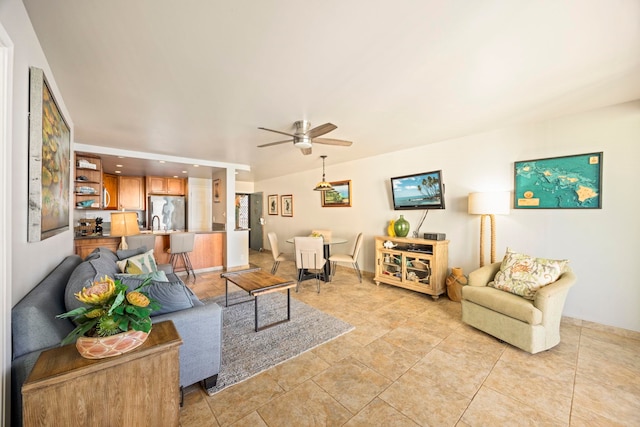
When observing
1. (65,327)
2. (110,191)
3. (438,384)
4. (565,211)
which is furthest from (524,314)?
(110,191)

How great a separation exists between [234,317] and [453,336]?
243 cm

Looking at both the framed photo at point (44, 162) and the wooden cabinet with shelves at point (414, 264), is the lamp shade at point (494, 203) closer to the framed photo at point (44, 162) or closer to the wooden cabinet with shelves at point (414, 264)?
the wooden cabinet with shelves at point (414, 264)

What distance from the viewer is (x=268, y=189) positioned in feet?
25.0

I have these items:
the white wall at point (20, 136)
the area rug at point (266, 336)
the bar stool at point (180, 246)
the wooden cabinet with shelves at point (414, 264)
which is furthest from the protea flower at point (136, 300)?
the bar stool at point (180, 246)

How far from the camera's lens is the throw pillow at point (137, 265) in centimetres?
261

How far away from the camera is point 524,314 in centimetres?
220

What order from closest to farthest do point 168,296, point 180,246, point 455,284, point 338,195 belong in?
point 168,296 → point 455,284 → point 180,246 → point 338,195

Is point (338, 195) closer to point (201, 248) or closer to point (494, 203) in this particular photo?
point (494, 203)

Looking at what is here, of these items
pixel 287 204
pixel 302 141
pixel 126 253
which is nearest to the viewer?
pixel 302 141

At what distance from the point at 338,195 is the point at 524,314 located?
12.4 ft

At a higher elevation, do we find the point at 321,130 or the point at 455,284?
the point at 321,130

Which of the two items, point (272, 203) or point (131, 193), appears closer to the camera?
point (131, 193)

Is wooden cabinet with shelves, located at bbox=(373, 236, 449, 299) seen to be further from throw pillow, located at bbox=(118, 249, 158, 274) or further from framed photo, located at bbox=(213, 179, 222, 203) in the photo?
framed photo, located at bbox=(213, 179, 222, 203)

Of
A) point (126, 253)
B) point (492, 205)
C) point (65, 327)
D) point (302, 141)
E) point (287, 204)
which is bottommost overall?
point (65, 327)
